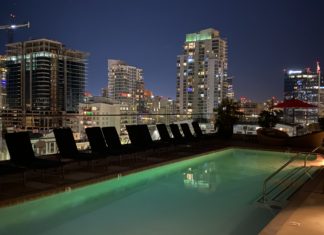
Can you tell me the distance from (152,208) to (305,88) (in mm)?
31584

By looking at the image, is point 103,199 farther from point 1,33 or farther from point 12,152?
point 1,33

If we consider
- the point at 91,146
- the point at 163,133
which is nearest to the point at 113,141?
the point at 91,146

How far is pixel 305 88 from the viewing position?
110ft

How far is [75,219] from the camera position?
188 inches

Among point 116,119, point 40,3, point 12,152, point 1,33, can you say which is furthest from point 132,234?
point 1,33

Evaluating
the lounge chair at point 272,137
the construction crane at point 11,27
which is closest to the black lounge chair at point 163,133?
the lounge chair at point 272,137

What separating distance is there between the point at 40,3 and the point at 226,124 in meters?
35.8

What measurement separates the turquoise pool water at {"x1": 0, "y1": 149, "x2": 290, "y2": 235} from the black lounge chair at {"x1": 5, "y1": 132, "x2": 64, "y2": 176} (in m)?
0.56

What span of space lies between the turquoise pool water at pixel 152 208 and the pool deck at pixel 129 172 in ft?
0.40

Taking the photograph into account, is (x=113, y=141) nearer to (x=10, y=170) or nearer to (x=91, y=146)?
(x=91, y=146)

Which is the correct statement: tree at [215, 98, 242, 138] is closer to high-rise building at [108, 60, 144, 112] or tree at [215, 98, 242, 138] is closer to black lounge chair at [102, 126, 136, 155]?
black lounge chair at [102, 126, 136, 155]

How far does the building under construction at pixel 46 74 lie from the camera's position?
67625mm

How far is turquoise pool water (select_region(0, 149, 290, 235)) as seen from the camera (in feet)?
14.6

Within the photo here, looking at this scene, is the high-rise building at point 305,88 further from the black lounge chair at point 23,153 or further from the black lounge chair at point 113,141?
the black lounge chair at point 23,153
